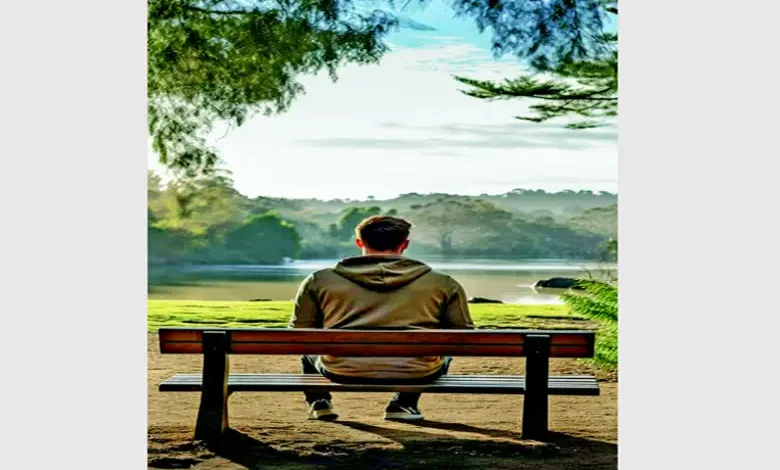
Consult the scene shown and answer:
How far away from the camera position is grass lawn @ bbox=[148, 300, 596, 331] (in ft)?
32.0

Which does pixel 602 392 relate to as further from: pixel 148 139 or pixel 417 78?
pixel 148 139

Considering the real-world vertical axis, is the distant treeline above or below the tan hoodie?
above

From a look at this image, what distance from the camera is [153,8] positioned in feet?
31.9

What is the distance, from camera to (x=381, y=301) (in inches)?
298

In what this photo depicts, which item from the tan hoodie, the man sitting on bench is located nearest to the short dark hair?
the man sitting on bench

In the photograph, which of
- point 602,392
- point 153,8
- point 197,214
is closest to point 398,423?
point 602,392

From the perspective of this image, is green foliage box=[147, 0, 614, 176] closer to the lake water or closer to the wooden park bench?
the lake water

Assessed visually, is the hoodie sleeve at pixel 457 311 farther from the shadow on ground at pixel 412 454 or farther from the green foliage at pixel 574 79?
the green foliage at pixel 574 79

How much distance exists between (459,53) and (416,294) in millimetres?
2347

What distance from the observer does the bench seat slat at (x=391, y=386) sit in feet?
24.1

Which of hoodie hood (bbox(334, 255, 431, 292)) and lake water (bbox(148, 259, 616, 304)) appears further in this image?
lake water (bbox(148, 259, 616, 304))

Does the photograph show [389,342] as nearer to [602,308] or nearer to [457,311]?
[457,311]

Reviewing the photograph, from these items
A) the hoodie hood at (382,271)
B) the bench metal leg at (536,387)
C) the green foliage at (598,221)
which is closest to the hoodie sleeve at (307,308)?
the hoodie hood at (382,271)

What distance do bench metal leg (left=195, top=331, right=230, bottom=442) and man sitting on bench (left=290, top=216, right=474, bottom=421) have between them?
1.69ft
